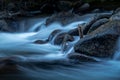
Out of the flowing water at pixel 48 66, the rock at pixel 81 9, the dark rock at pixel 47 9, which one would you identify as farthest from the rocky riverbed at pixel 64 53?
the dark rock at pixel 47 9

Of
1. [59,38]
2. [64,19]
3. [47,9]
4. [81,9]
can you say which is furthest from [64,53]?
[47,9]

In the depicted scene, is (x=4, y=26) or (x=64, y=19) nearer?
(x=4, y=26)

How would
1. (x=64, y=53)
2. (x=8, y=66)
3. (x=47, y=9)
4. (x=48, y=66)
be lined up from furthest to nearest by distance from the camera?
(x=47, y=9), (x=64, y=53), (x=48, y=66), (x=8, y=66)

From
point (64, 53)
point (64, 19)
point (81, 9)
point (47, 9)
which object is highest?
point (47, 9)

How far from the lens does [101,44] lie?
27.0 feet

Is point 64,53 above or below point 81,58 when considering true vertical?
above

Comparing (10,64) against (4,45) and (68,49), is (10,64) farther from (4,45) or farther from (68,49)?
(4,45)

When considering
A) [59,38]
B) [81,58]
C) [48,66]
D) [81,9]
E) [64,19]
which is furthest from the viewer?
[81,9]

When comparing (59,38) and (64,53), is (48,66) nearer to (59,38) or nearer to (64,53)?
(64,53)

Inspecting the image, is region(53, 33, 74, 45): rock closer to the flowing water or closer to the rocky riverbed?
the rocky riverbed

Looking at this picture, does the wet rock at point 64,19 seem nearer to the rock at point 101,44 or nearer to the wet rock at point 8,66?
the rock at point 101,44

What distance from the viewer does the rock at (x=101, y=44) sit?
26.9ft

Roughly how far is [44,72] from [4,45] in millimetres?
4076

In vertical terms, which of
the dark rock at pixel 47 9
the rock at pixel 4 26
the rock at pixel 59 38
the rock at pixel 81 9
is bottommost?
the rock at pixel 59 38
